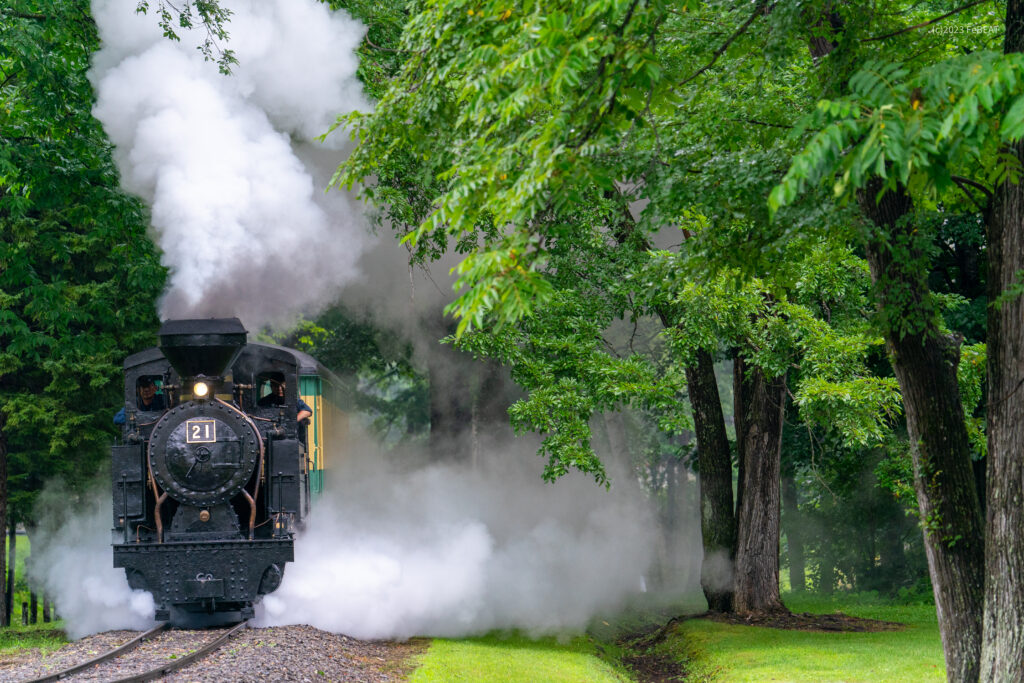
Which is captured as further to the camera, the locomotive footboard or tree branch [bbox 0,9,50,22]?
tree branch [bbox 0,9,50,22]

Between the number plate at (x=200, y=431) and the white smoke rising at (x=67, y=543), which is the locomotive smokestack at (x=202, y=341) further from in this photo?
the white smoke rising at (x=67, y=543)

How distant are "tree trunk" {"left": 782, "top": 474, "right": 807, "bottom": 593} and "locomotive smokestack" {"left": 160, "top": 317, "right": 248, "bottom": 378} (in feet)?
59.4

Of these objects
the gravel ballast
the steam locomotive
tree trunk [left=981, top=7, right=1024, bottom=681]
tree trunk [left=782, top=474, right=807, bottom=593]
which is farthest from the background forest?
the gravel ballast

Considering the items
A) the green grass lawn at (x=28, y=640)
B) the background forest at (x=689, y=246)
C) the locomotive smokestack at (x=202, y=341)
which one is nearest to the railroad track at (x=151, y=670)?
the green grass lawn at (x=28, y=640)

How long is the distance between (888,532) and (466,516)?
10.7 m

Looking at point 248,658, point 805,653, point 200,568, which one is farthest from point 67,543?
point 805,653

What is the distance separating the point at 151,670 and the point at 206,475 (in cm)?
326

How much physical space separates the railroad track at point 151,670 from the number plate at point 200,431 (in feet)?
7.14

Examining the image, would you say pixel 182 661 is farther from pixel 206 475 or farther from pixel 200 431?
pixel 200 431

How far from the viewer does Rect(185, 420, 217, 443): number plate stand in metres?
11.5

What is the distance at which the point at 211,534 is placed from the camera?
11.7 metres

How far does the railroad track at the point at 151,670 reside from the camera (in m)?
8.36

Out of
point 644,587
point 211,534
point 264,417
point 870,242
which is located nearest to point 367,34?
point 264,417

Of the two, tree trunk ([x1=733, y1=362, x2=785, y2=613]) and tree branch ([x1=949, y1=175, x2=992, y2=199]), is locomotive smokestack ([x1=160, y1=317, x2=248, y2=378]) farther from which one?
tree trunk ([x1=733, y1=362, x2=785, y2=613])
